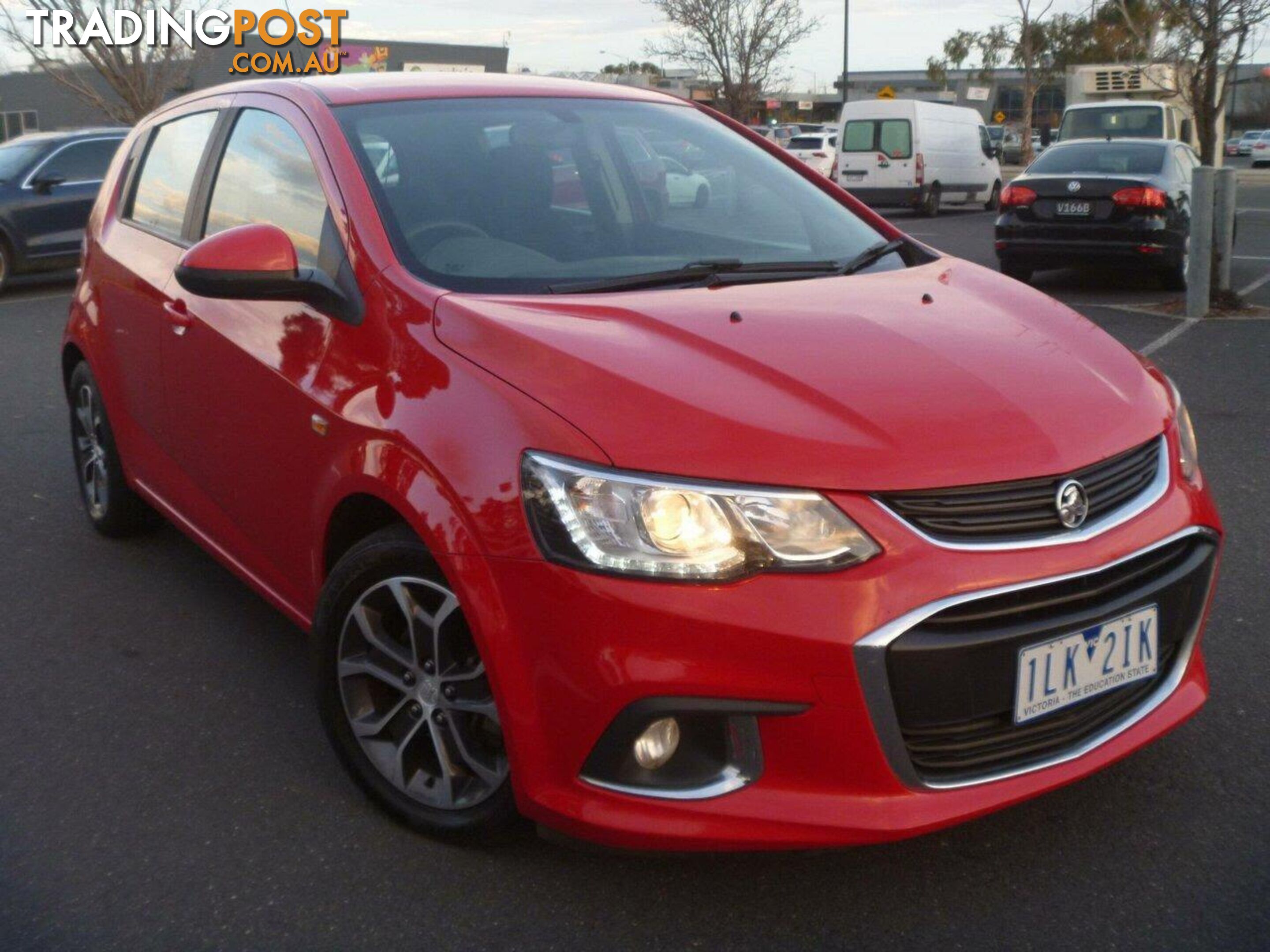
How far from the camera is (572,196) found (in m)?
3.51

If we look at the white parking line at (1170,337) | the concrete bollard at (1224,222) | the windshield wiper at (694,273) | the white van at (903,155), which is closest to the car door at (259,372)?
the windshield wiper at (694,273)

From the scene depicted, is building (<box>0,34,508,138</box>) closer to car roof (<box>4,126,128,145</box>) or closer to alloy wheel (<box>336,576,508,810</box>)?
car roof (<box>4,126,128,145</box>)

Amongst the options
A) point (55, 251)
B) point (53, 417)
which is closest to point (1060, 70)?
point (55, 251)

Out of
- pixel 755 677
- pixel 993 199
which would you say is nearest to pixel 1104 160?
pixel 755 677

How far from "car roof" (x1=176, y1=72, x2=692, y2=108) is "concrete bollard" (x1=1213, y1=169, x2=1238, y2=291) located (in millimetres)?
7589

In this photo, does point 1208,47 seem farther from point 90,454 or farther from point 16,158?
point 16,158

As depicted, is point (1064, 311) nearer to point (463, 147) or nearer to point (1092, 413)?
point (1092, 413)

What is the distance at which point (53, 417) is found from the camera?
7.47 m

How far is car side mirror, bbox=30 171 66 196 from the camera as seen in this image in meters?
13.6

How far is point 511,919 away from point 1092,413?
1.47 meters

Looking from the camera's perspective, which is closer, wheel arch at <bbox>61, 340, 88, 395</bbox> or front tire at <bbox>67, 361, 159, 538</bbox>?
front tire at <bbox>67, 361, 159, 538</bbox>

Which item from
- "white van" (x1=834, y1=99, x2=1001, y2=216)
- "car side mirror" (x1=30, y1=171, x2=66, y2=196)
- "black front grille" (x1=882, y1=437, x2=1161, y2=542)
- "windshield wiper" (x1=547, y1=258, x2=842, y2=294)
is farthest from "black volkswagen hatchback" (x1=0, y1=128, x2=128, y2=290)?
"white van" (x1=834, y1=99, x2=1001, y2=216)

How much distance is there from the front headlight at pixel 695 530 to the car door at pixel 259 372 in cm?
89

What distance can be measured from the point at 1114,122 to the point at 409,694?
18635mm
